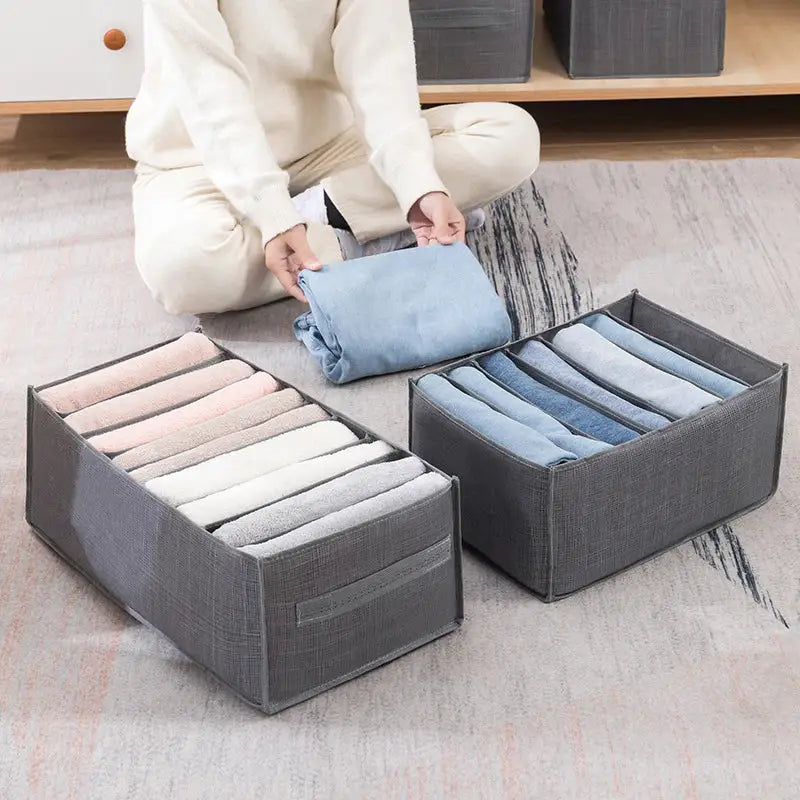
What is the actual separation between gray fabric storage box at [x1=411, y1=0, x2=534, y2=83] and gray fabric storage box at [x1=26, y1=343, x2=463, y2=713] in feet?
4.28

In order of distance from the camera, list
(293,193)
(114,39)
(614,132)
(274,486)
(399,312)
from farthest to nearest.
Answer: (614,132)
(114,39)
(293,193)
(399,312)
(274,486)

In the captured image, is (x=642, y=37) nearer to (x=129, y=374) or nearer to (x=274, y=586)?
(x=129, y=374)

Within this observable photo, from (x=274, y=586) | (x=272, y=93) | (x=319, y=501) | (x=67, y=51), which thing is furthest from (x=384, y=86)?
(x=274, y=586)

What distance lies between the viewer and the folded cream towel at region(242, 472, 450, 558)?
119cm

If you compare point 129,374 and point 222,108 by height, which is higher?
point 222,108

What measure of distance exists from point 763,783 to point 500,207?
4.26ft

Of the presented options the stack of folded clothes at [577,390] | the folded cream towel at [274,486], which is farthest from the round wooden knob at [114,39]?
the folded cream towel at [274,486]

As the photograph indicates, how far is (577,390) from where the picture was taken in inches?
58.9

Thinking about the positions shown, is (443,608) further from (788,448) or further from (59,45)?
(59,45)

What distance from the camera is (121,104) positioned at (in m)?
2.46

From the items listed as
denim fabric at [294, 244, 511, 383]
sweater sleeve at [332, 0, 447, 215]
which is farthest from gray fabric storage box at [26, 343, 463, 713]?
sweater sleeve at [332, 0, 447, 215]

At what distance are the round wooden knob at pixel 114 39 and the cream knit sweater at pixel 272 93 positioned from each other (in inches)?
16.0

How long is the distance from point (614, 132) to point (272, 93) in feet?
2.81

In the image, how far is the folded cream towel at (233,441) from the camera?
1.32 m
